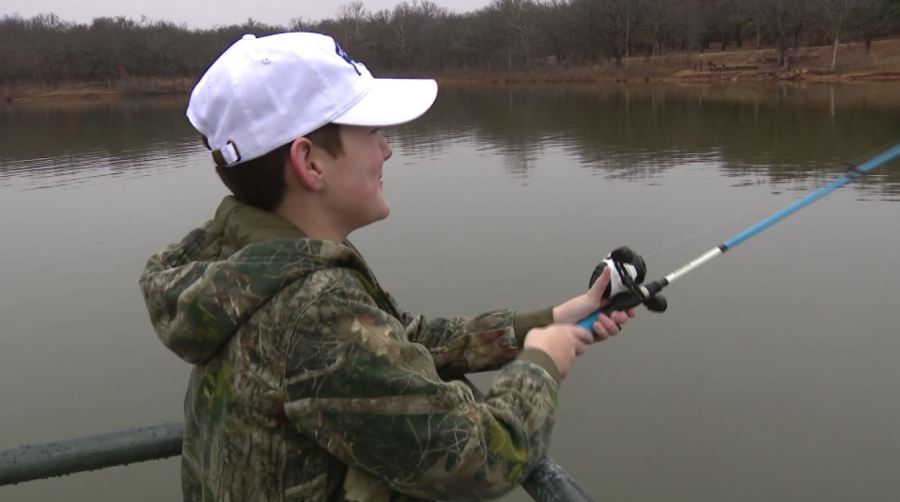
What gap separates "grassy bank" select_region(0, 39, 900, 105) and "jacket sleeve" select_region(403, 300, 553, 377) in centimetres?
3609

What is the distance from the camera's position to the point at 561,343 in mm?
1354

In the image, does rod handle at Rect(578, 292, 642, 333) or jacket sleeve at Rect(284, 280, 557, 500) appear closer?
jacket sleeve at Rect(284, 280, 557, 500)

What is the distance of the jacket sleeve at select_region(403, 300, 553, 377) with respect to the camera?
1.69 metres

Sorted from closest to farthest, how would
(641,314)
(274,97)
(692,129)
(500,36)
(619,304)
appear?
(274,97) < (619,304) < (641,314) < (692,129) < (500,36)

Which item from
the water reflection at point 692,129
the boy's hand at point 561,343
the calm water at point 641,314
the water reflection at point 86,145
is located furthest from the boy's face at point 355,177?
the water reflection at point 86,145

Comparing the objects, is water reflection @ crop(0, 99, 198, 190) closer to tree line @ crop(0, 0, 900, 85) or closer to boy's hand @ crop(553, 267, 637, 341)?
boy's hand @ crop(553, 267, 637, 341)

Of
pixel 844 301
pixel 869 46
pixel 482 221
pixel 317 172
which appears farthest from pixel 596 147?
pixel 869 46

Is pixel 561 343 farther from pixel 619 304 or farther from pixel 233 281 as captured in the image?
pixel 233 281

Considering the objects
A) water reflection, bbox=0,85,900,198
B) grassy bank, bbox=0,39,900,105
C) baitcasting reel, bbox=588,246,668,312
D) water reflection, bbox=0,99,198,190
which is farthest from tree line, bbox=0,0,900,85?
baitcasting reel, bbox=588,246,668,312

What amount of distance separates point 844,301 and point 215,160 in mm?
7132

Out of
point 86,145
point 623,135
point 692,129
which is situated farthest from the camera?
point 86,145

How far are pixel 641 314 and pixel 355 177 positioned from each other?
5.92m

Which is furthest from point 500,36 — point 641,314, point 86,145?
point 641,314

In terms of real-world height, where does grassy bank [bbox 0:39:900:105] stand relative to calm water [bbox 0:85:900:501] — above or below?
above
